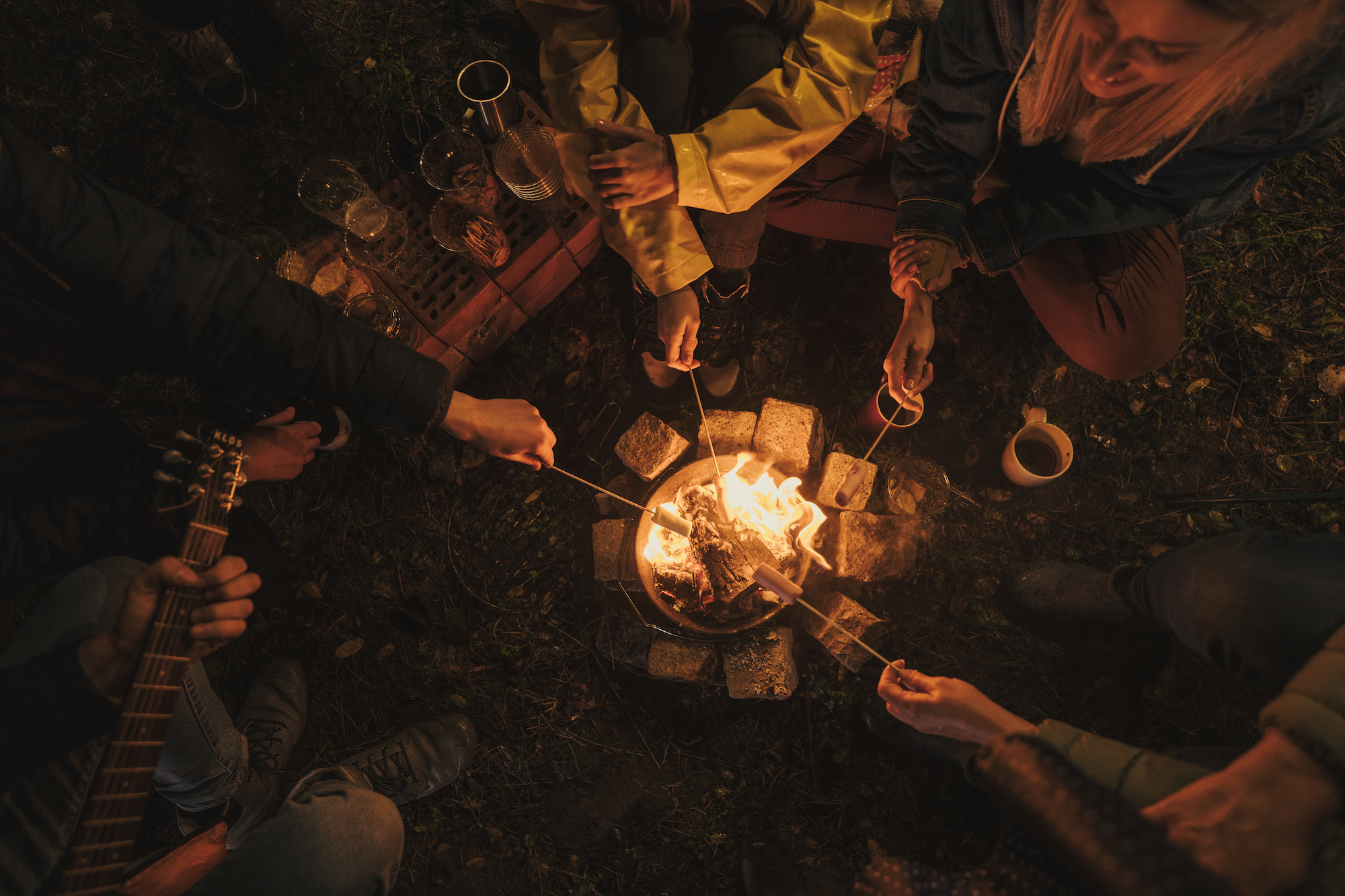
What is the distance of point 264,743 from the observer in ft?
9.34

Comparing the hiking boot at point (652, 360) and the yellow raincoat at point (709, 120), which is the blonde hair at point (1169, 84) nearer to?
the yellow raincoat at point (709, 120)

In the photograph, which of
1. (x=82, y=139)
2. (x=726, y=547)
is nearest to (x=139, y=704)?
(x=726, y=547)

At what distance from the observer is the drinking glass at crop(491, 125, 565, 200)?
2818 millimetres

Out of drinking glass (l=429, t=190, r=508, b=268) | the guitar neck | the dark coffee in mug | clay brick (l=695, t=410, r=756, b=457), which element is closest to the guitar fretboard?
the guitar neck

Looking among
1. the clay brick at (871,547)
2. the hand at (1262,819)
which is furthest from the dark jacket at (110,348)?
the hand at (1262,819)

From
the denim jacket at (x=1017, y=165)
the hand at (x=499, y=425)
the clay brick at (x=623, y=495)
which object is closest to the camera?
the denim jacket at (x=1017, y=165)

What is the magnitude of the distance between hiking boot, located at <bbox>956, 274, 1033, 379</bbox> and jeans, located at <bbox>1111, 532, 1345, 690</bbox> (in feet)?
4.30

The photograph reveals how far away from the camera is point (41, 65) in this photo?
11.5ft

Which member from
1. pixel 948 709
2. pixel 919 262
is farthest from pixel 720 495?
pixel 919 262

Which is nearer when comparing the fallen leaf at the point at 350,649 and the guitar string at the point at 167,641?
the guitar string at the point at 167,641

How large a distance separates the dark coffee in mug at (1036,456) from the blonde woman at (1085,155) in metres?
0.42

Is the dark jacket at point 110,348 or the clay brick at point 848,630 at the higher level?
the dark jacket at point 110,348

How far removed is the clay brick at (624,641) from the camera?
285 centimetres

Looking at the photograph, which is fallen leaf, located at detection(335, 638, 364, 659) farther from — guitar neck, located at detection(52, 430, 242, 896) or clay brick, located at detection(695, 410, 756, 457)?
clay brick, located at detection(695, 410, 756, 457)
